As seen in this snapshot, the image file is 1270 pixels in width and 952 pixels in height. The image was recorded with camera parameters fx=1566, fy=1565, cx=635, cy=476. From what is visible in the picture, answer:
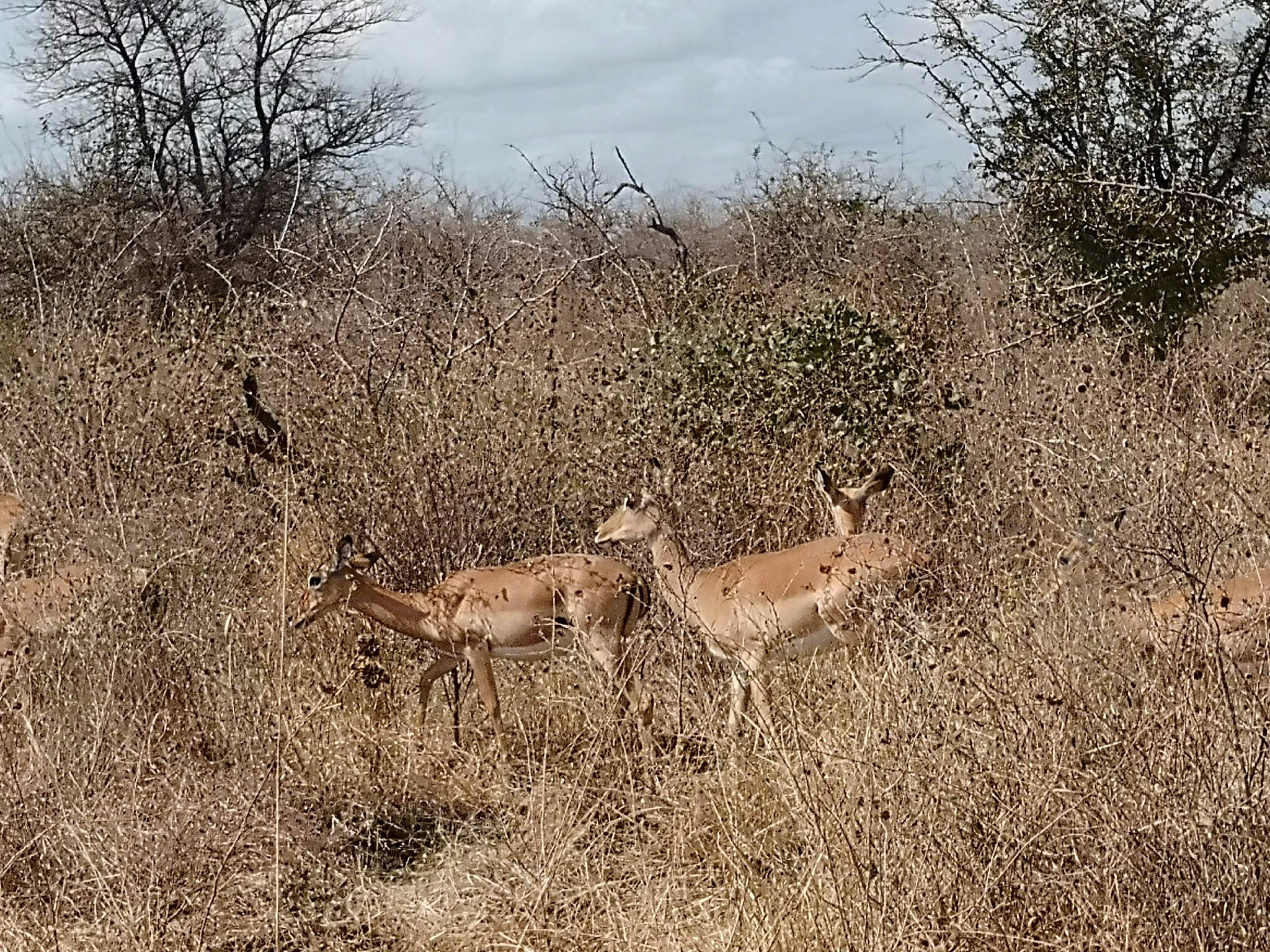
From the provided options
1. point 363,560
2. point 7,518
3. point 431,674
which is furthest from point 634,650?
point 7,518

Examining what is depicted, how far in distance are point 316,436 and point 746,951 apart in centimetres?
385

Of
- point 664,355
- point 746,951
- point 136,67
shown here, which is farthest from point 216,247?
point 746,951

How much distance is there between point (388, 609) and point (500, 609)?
0.44 meters

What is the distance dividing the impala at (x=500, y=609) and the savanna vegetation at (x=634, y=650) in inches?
5.9

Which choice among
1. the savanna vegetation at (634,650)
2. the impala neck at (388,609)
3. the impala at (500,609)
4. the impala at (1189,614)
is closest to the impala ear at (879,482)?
the savanna vegetation at (634,650)

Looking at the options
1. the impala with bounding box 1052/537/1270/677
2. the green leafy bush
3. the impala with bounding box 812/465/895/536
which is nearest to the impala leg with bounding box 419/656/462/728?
the impala with bounding box 812/465/895/536

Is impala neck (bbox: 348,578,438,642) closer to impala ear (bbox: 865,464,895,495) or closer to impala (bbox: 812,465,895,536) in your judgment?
impala (bbox: 812,465,895,536)

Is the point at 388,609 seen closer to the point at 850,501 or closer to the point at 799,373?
the point at 850,501

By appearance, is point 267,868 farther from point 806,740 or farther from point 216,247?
point 216,247

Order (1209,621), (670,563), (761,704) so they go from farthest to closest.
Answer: (670,563) < (761,704) < (1209,621)

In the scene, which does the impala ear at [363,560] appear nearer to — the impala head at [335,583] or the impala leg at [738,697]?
the impala head at [335,583]

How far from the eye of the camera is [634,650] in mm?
5645

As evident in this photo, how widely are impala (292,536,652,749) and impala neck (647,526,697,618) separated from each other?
26 cm

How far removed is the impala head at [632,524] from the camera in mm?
6379
